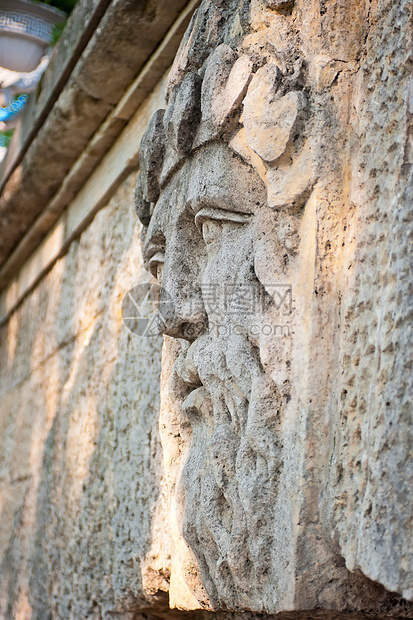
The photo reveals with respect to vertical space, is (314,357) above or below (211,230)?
below

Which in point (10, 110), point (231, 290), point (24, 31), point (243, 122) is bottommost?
point (231, 290)

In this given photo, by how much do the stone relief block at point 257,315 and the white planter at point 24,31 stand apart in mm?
2657

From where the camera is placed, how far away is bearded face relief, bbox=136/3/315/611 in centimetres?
84

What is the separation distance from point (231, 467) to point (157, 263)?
1.45 feet

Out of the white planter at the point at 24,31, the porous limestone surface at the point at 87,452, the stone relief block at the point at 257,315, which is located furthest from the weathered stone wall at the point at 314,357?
the white planter at the point at 24,31

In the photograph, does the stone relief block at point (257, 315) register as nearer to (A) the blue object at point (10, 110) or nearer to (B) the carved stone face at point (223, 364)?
(B) the carved stone face at point (223, 364)

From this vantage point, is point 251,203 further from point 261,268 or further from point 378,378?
point 378,378

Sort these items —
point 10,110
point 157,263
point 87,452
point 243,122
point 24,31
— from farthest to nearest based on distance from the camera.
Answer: point 10,110, point 24,31, point 87,452, point 157,263, point 243,122

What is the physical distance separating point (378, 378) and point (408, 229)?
0.55ft

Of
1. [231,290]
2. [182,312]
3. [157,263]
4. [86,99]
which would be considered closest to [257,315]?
[231,290]

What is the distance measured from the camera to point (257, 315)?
0.89 m

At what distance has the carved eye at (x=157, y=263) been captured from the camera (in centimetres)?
117

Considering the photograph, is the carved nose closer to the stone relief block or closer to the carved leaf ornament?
the stone relief block

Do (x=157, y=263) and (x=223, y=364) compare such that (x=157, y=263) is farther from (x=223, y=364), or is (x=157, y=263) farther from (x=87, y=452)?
(x=87, y=452)
